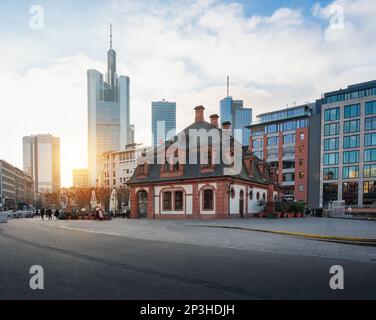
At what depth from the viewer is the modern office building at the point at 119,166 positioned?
113 metres

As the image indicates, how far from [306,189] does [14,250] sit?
7656 centimetres

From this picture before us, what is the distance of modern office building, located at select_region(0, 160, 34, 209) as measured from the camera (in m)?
118

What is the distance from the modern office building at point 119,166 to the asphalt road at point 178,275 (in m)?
102

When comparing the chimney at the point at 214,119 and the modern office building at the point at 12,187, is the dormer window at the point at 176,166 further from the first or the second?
the modern office building at the point at 12,187

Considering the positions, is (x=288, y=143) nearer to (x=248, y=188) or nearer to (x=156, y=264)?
(x=248, y=188)

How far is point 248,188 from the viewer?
35500 mm

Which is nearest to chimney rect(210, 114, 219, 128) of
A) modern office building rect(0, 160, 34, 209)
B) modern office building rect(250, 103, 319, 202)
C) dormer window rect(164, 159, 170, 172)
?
dormer window rect(164, 159, 170, 172)

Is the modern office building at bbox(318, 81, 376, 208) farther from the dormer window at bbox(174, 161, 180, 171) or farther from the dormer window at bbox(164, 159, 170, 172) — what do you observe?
the dormer window at bbox(164, 159, 170, 172)

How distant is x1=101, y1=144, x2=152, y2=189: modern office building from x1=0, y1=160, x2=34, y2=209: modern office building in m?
39.1

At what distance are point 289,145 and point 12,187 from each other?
12467cm

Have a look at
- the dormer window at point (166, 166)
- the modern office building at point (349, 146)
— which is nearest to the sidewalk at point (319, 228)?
the dormer window at point (166, 166)

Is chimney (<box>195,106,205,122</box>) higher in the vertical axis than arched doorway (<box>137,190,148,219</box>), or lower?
higher

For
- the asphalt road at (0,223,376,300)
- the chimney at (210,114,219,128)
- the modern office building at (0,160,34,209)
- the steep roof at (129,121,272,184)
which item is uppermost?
the chimney at (210,114,219,128)

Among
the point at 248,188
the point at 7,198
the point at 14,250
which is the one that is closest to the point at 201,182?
the point at 248,188
